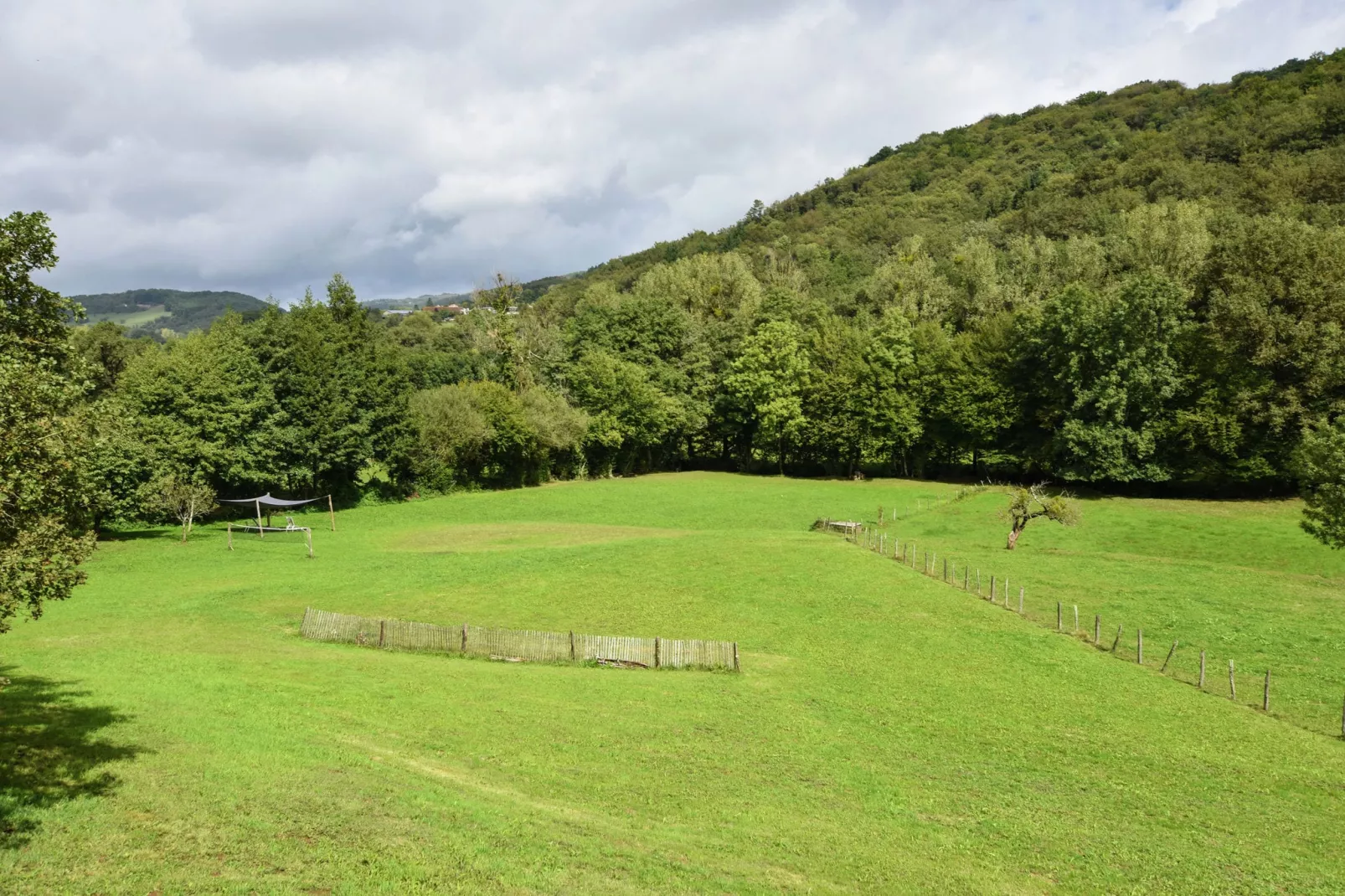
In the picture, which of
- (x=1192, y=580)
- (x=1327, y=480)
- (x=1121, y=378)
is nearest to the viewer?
(x=1327, y=480)

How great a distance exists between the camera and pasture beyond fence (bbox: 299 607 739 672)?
29906 mm

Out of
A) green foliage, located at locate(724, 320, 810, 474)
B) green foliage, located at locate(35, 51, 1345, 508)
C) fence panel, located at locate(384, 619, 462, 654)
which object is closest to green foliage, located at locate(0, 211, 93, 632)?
fence panel, located at locate(384, 619, 462, 654)

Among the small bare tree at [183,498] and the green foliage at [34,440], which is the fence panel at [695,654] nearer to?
the green foliage at [34,440]

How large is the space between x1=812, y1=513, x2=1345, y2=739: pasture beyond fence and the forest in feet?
48.0

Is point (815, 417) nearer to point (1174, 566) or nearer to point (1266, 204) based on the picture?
→ point (1174, 566)

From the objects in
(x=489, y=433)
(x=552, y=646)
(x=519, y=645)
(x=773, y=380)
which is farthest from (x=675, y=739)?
(x=773, y=380)

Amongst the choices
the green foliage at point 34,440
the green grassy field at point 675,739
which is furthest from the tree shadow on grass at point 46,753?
the green foliage at point 34,440

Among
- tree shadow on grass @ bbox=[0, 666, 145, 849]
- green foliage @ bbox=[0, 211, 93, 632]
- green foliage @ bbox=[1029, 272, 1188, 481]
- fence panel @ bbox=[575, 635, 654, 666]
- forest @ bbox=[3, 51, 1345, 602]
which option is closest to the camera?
green foliage @ bbox=[0, 211, 93, 632]

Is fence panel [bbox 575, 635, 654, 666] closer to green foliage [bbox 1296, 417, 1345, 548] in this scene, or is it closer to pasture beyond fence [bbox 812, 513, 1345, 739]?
pasture beyond fence [bbox 812, 513, 1345, 739]

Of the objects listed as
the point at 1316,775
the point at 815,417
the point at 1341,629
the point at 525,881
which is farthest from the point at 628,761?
the point at 815,417

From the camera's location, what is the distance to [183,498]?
183 ft

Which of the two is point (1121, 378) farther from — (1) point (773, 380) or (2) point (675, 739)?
(2) point (675, 739)

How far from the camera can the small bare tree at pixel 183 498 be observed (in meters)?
54.9

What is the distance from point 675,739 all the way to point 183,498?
49.0m
